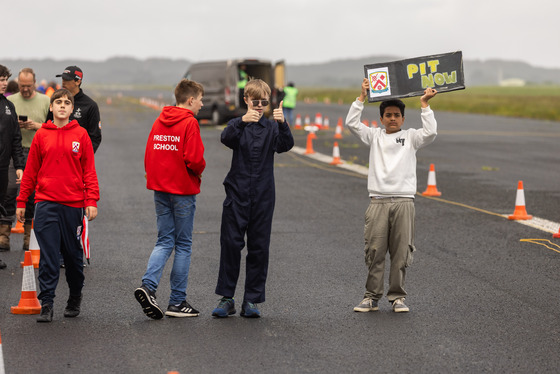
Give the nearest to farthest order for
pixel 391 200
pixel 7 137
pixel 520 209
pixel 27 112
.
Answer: pixel 391 200 → pixel 7 137 → pixel 27 112 → pixel 520 209

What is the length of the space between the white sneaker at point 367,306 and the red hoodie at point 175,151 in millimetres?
1735

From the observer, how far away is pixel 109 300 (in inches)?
299

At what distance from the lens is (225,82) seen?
106ft

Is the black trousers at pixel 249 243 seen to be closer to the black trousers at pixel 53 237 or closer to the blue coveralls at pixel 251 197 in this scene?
the blue coveralls at pixel 251 197

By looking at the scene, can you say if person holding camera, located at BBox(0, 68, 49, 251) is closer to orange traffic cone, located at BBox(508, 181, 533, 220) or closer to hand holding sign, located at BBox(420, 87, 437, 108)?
hand holding sign, located at BBox(420, 87, 437, 108)

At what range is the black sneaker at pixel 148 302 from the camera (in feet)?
21.9

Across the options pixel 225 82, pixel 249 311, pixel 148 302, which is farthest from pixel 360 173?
pixel 225 82

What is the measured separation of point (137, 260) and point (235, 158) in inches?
120

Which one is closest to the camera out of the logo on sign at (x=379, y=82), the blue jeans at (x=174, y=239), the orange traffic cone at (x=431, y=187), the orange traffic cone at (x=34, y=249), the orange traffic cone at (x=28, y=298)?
the blue jeans at (x=174, y=239)

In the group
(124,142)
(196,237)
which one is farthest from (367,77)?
(124,142)

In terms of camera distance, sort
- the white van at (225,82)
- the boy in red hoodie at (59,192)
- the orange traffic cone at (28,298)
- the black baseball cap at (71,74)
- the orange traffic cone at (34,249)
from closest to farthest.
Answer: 1. the boy in red hoodie at (59,192)
2. the orange traffic cone at (28,298)
3. the orange traffic cone at (34,249)
4. the black baseball cap at (71,74)
5. the white van at (225,82)

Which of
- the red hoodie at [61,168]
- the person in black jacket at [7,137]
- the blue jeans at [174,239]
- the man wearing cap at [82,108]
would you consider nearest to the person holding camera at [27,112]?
the person in black jacket at [7,137]

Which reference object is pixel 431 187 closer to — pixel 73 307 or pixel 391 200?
pixel 391 200

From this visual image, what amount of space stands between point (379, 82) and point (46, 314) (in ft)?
10.7
